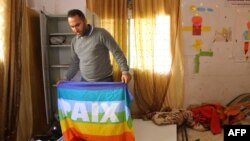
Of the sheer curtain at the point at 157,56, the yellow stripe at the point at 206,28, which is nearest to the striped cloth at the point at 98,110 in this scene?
the sheer curtain at the point at 157,56

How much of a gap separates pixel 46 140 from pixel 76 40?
108cm

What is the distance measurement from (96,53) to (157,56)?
4.70ft

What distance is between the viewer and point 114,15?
3.04m

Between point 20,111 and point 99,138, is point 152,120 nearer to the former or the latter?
point 99,138

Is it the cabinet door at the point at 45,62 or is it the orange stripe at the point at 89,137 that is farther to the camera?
the cabinet door at the point at 45,62

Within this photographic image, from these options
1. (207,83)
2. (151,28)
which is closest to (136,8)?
(151,28)

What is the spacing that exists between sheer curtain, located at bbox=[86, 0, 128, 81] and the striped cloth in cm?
144

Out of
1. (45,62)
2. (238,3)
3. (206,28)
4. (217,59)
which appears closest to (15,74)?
(45,62)

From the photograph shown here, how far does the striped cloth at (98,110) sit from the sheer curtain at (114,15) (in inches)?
56.8

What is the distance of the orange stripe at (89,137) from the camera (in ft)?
5.79

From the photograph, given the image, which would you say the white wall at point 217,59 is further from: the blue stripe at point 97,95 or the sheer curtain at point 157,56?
the blue stripe at point 97,95

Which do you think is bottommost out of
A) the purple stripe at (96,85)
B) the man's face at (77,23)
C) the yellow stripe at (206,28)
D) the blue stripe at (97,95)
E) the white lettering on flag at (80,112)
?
the white lettering on flag at (80,112)

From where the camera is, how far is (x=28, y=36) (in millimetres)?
2506

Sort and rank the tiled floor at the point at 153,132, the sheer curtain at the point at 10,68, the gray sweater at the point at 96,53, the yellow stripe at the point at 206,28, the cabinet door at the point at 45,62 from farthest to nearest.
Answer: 1. the yellow stripe at the point at 206,28
2. the cabinet door at the point at 45,62
3. the tiled floor at the point at 153,132
4. the sheer curtain at the point at 10,68
5. the gray sweater at the point at 96,53
